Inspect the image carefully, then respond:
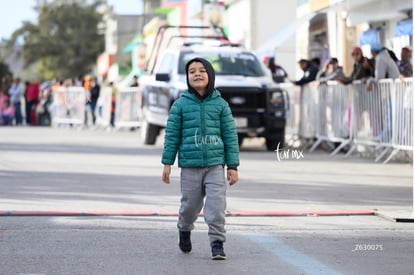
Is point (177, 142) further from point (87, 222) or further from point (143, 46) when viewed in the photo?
point (143, 46)

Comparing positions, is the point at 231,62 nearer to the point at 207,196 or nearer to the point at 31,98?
the point at 207,196

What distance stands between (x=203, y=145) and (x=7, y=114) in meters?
37.7

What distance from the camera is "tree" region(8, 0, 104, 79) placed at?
106 metres

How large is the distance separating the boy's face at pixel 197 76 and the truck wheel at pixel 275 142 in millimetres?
14685

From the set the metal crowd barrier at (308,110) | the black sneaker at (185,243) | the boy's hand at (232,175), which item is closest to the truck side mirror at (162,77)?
the metal crowd barrier at (308,110)

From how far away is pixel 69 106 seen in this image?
4300cm

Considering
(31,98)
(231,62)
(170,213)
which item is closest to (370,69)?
(231,62)

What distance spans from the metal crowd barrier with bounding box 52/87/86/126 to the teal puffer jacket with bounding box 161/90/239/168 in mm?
32101

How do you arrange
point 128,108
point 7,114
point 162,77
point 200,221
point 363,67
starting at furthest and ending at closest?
point 7,114
point 128,108
point 162,77
point 363,67
point 200,221

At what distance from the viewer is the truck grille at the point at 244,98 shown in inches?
925

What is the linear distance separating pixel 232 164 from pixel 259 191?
582 centimetres

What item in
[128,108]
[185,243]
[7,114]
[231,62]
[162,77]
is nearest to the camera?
[185,243]

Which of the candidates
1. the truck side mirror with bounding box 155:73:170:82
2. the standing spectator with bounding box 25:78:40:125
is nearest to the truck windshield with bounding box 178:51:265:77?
the truck side mirror with bounding box 155:73:170:82

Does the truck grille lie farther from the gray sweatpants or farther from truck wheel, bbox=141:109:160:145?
the gray sweatpants
